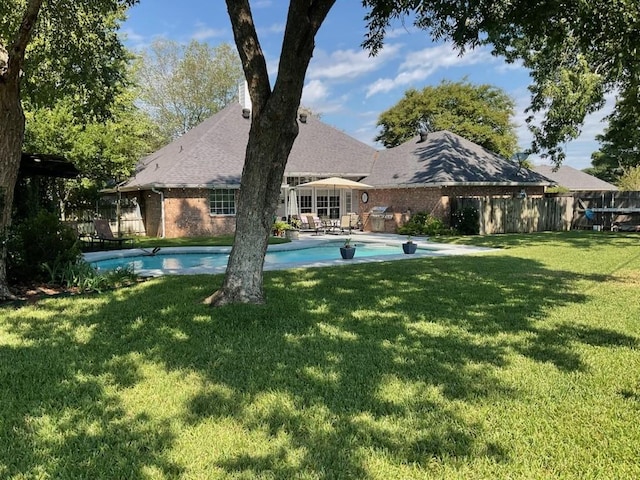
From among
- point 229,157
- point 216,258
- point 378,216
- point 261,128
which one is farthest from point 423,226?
point 261,128

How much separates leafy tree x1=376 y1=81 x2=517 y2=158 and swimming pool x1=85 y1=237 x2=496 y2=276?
22237mm

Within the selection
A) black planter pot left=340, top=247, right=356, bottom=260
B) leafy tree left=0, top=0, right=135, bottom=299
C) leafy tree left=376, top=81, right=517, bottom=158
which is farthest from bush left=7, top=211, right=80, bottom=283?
leafy tree left=376, top=81, right=517, bottom=158

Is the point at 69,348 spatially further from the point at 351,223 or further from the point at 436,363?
the point at 351,223

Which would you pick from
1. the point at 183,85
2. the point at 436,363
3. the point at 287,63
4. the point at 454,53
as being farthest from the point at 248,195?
the point at 183,85

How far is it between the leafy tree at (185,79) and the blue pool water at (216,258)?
28.6m

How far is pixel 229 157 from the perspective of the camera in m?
23.4

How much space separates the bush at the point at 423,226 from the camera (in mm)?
20344

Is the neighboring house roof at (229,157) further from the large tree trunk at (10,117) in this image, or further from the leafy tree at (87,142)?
the large tree trunk at (10,117)

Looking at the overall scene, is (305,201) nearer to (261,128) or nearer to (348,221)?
(348,221)

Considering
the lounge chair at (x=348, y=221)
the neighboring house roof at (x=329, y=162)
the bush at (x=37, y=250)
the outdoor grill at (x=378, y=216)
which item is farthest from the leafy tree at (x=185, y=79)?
the bush at (x=37, y=250)

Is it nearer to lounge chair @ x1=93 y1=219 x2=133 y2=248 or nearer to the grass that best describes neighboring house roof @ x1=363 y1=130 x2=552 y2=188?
lounge chair @ x1=93 y1=219 x2=133 y2=248

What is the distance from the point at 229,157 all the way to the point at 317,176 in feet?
15.5

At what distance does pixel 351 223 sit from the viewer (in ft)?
78.5

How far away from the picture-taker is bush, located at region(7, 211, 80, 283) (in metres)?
8.75
